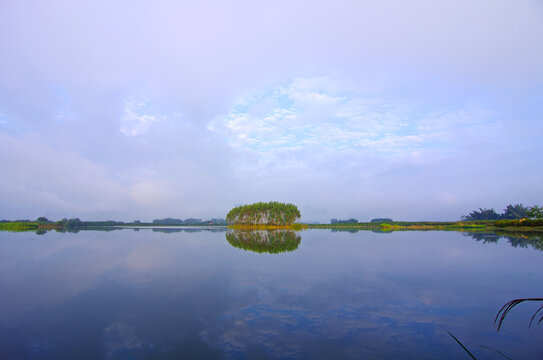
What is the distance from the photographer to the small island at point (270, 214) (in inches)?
2670

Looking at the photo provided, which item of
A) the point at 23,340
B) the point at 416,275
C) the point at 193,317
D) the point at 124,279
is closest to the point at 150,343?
the point at 193,317

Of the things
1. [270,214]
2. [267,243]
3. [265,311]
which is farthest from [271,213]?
[265,311]

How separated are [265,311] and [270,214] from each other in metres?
60.7

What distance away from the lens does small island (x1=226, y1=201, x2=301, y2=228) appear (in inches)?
2670

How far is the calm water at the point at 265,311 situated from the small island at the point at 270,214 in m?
53.9

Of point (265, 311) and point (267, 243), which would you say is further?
point (267, 243)

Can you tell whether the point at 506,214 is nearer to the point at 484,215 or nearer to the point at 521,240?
the point at 484,215

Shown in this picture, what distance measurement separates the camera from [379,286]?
33.4 feet

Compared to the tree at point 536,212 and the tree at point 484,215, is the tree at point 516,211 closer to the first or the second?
the tree at point 484,215

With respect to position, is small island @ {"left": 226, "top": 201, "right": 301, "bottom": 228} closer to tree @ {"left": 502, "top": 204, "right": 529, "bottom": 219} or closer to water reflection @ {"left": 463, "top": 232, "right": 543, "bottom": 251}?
water reflection @ {"left": 463, "top": 232, "right": 543, "bottom": 251}

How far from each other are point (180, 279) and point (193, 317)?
15.2ft

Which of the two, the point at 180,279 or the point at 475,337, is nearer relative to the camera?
the point at 475,337

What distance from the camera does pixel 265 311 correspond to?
25.3 ft

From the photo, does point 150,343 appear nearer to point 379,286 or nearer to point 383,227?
point 379,286
